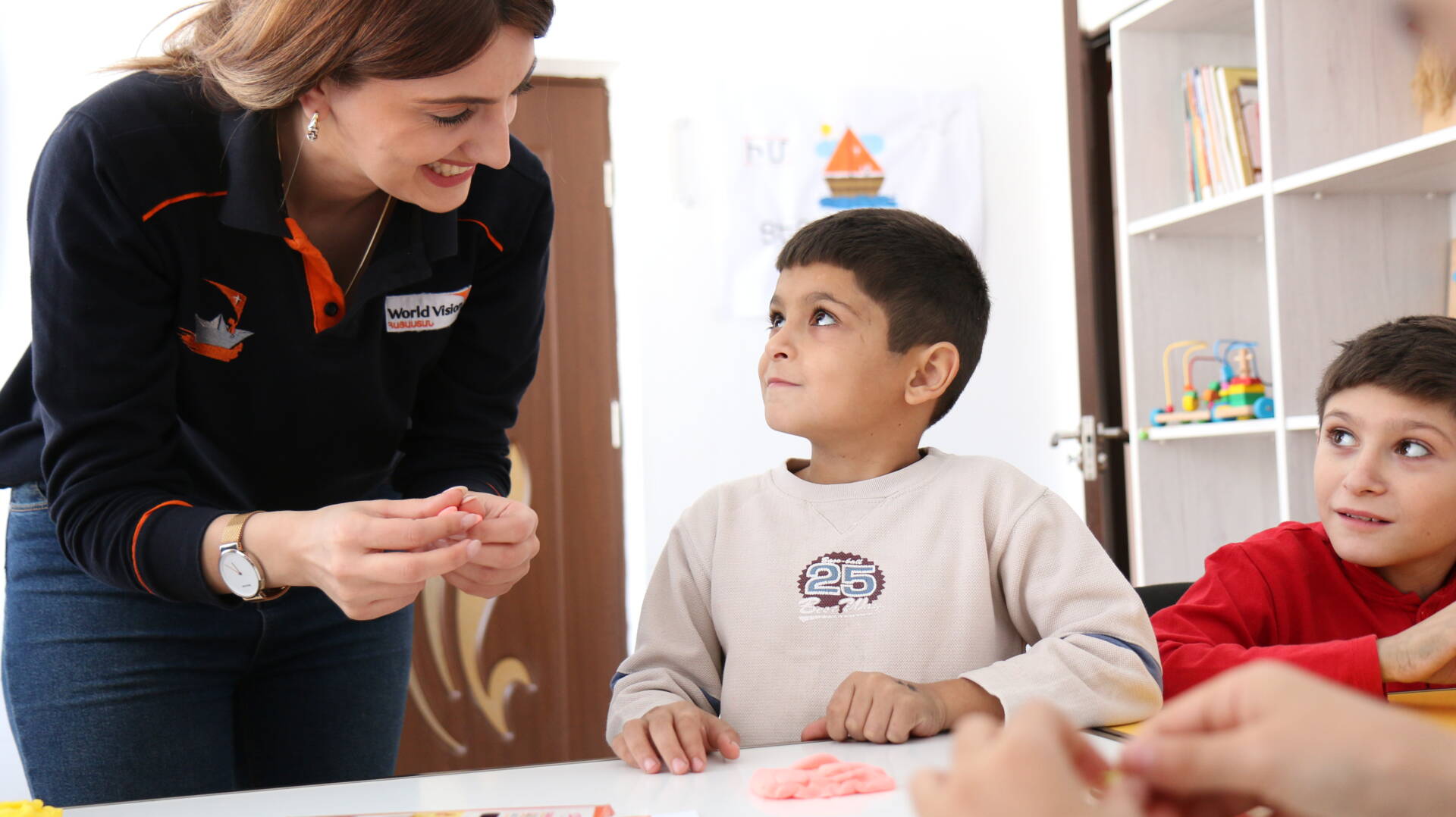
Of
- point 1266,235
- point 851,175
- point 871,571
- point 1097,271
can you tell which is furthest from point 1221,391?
point 871,571

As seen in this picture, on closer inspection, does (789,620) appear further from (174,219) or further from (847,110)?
(847,110)

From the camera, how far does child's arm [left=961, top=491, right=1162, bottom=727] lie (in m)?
1.01

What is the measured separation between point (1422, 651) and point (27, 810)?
1.25m

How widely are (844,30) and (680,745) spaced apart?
2.69 meters

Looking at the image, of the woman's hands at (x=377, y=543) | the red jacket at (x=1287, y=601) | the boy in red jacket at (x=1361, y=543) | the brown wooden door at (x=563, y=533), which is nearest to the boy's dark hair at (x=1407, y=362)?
the boy in red jacket at (x=1361, y=543)

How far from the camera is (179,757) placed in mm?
1145

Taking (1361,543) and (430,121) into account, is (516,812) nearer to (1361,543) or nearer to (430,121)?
(430,121)

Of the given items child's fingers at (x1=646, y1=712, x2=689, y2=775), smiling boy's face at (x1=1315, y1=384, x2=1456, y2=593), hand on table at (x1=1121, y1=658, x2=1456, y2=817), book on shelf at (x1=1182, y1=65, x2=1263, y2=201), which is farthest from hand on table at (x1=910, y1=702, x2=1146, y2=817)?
book on shelf at (x1=1182, y1=65, x2=1263, y2=201)

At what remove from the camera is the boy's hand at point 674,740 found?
92 cm

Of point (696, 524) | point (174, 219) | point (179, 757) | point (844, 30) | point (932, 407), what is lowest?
point (179, 757)

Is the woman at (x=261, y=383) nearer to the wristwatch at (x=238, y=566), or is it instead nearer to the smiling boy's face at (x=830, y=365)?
the wristwatch at (x=238, y=566)

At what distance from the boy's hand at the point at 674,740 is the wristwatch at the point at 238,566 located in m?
0.36

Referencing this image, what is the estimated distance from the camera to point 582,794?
2.74 ft

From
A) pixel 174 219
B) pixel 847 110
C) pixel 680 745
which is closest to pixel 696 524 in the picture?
pixel 680 745
